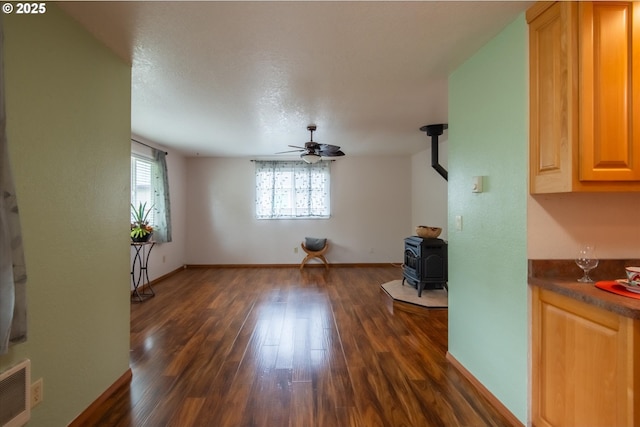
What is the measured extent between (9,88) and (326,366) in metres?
2.42

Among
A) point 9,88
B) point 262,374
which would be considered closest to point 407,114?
point 262,374

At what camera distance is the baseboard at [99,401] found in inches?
64.9

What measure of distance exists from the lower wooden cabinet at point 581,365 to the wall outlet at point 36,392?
2.47 m

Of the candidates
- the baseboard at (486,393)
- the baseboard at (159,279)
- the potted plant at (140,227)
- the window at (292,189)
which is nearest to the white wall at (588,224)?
the baseboard at (486,393)

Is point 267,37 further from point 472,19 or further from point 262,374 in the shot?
point 262,374

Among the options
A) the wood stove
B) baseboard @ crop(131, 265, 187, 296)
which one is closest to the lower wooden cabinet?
the wood stove

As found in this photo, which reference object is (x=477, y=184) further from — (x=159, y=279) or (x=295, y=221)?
(x=159, y=279)

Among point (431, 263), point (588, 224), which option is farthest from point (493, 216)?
point (431, 263)

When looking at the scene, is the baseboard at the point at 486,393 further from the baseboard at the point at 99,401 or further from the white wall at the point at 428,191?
the white wall at the point at 428,191

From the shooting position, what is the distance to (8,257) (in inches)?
45.3

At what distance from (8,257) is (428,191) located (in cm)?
542

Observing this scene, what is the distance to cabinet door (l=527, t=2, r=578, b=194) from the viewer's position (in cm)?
136

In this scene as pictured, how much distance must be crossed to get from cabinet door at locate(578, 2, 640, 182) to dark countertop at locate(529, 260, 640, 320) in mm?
499

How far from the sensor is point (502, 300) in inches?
68.9
